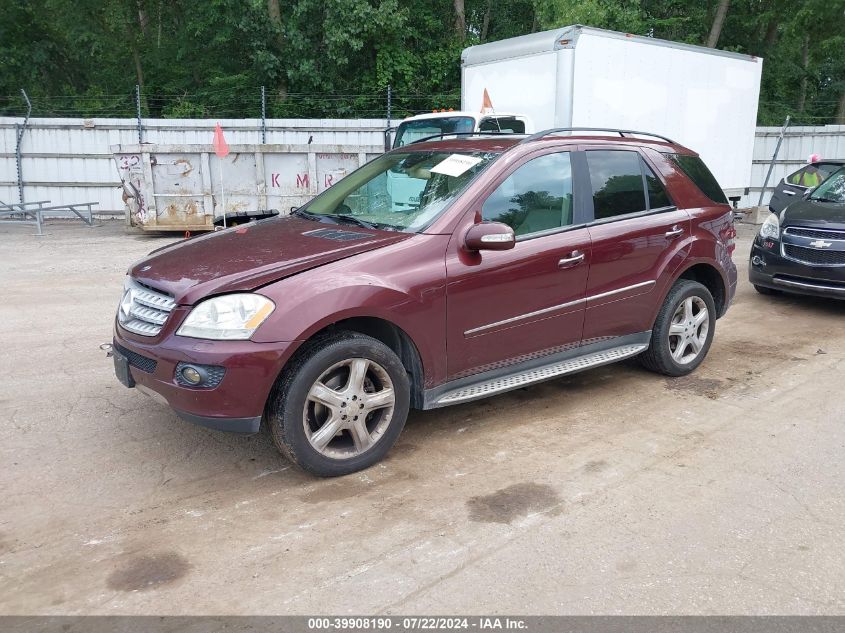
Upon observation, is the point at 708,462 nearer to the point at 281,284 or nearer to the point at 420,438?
the point at 420,438

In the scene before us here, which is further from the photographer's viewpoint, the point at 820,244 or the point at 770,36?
the point at 770,36

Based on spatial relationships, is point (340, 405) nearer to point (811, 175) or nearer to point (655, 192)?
point (655, 192)

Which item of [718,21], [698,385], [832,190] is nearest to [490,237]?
[698,385]

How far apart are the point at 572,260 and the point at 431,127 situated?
6500 mm

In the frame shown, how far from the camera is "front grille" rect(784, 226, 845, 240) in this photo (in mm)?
7570

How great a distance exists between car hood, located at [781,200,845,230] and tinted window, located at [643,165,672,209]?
10.7 feet

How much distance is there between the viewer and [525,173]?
466 cm

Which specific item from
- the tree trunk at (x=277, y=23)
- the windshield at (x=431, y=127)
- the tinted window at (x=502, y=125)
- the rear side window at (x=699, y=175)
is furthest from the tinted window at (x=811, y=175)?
the tree trunk at (x=277, y=23)

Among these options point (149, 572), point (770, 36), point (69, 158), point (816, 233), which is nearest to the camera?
point (149, 572)

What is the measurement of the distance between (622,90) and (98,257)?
8.54 metres

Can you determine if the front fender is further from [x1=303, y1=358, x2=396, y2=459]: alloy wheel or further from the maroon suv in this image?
[x1=303, y1=358, x2=396, y2=459]: alloy wheel

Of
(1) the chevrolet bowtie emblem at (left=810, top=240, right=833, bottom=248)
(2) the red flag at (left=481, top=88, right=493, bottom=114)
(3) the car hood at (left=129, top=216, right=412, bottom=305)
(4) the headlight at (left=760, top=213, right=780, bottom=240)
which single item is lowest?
(1) the chevrolet bowtie emblem at (left=810, top=240, right=833, bottom=248)

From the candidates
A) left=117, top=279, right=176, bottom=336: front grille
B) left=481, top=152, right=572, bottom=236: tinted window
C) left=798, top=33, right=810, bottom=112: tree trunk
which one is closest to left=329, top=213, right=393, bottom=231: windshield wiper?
left=481, top=152, right=572, bottom=236: tinted window

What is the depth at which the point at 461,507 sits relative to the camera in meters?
3.69
